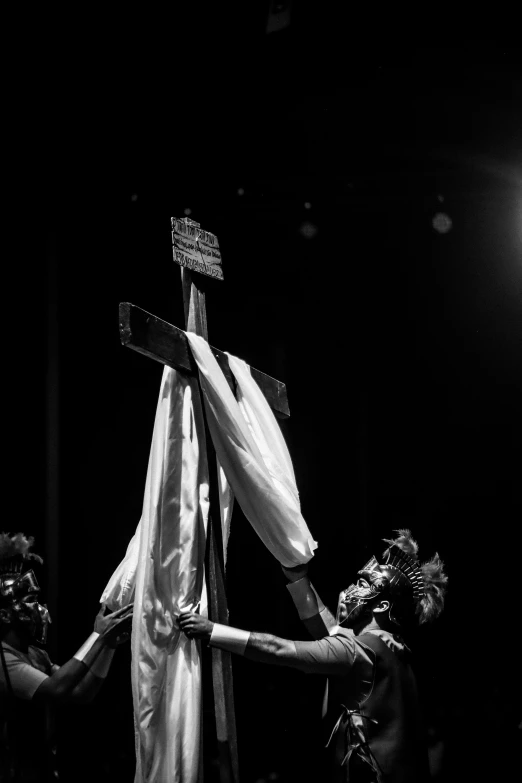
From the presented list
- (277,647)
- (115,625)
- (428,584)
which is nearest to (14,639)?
(115,625)

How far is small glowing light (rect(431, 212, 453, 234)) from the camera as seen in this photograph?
4023mm

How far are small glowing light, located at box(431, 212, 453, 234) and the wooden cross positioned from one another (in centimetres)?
157

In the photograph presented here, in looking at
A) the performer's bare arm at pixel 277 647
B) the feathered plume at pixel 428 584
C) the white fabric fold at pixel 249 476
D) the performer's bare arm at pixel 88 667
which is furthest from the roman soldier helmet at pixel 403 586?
the performer's bare arm at pixel 88 667

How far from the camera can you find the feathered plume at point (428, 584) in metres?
3.17

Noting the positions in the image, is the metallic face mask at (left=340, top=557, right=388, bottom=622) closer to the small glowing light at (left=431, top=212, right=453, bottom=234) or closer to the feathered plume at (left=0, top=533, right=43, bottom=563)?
the feathered plume at (left=0, top=533, right=43, bottom=563)

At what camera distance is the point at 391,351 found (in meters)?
4.02

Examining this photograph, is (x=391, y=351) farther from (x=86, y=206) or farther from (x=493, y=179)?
(x=86, y=206)

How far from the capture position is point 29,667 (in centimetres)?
278

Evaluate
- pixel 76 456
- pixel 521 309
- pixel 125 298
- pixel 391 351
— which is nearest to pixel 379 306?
pixel 391 351

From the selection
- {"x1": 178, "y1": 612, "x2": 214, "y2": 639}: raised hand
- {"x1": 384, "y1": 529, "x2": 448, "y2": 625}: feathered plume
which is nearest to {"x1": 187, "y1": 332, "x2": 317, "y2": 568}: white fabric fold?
{"x1": 178, "y1": 612, "x2": 214, "y2": 639}: raised hand

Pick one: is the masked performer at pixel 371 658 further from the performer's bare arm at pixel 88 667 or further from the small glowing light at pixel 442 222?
the small glowing light at pixel 442 222

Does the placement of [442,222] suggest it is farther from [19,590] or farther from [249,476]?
[19,590]

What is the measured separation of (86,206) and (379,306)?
4.64 ft

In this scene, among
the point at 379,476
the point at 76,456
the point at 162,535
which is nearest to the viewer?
the point at 162,535
